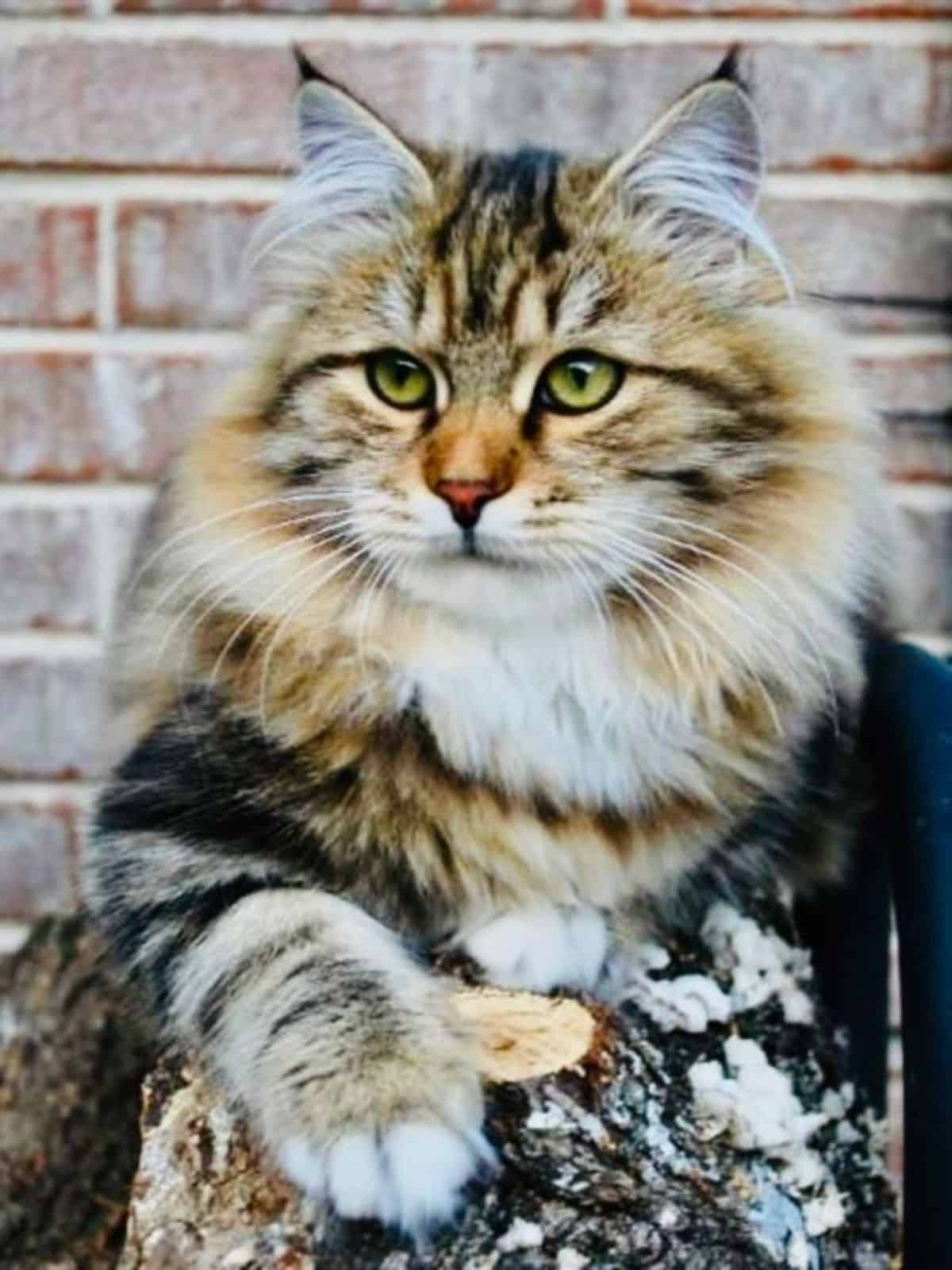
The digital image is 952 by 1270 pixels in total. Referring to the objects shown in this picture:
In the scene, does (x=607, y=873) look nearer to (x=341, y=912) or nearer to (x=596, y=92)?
(x=341, y=912)

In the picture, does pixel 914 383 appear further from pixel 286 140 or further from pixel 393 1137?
pixel 393 1137

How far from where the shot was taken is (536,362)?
113 cm

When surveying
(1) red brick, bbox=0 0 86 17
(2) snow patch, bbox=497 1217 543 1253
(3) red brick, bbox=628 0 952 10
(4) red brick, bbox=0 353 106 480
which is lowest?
(2) snow patch, bbox=497 1217 543 1253

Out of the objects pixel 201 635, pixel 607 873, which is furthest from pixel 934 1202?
pixel 201 635

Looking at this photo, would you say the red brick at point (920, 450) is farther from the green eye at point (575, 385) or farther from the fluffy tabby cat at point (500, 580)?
the green eye at point (575, 385)

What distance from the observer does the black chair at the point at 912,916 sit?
3.36ft

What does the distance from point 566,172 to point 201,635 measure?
1.43ft

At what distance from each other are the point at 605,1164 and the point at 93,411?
109 cm

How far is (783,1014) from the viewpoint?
1.18 meters

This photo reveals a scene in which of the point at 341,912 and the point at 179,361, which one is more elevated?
the point at 179,361

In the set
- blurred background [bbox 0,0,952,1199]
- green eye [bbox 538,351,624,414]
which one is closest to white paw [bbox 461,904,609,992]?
green eye [bbox 538,351,624,414]

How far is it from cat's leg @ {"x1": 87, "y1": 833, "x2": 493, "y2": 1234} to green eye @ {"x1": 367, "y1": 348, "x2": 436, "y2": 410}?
1.09ft

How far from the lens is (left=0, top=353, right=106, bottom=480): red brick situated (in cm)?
177

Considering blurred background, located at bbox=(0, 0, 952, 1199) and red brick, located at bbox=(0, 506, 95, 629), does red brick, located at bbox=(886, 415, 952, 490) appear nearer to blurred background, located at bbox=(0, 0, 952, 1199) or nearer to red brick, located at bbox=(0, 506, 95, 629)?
blurred background, located at bbox=(0, 0, 952, 1199)
